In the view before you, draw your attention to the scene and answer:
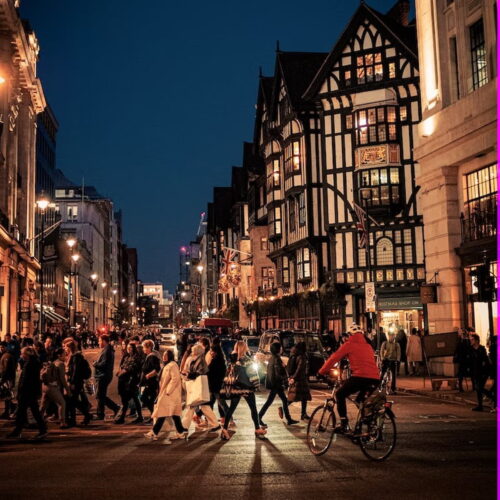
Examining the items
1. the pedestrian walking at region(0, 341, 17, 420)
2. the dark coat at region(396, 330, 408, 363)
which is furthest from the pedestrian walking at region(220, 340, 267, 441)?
the dark coat at region(396, 330, 408, 363)

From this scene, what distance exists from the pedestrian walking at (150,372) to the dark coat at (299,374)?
→ 9.76 ft

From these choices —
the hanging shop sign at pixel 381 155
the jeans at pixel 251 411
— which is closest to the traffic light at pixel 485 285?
the jeans at pixel 251 411

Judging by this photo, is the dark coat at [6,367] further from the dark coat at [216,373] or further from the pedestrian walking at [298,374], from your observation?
the pedestrian walking at [298,374]

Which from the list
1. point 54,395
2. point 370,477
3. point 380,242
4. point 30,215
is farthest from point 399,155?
point 370,477

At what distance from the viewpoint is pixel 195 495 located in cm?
887

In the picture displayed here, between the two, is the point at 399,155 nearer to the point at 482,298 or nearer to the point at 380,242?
the point at 380,242

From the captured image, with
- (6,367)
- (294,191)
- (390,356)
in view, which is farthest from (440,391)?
(294,191)

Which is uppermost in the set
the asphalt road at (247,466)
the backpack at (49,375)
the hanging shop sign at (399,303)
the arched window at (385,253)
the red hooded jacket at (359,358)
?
the arched window at (385,253)

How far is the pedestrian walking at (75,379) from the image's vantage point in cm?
1644

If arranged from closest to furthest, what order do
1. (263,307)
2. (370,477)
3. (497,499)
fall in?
(497,499) < (370,477) < (263,307)

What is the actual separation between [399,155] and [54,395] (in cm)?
3260

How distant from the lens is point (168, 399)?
1377 centimetres

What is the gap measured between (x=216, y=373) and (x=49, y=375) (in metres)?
3.84

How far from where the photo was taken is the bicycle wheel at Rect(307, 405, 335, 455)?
37.7ft
